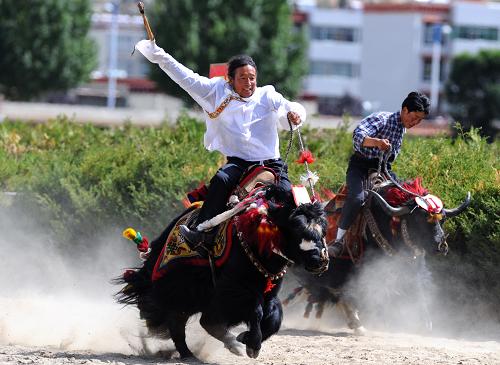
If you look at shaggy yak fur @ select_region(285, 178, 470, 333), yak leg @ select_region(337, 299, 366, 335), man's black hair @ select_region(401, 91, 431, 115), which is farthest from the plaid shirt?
yak leg @ select_region(337, 299, 366, 335)

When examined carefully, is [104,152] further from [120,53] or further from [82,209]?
[120,53]

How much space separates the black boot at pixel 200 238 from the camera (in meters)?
9.24

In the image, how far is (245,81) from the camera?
367 inches

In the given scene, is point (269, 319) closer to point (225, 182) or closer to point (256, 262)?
point (256, 262)

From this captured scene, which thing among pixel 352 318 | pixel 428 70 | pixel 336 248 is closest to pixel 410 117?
pixel 336 248

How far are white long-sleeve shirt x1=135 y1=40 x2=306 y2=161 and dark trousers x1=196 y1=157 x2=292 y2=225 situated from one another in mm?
60

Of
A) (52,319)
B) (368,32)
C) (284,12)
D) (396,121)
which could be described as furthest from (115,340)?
(368,32)

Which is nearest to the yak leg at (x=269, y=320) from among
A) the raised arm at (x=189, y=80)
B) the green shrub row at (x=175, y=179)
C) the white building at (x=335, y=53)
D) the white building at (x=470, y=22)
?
the raised arm at (x=189, y=80)

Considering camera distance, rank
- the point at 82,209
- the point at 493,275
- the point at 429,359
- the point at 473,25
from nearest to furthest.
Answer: the point at 429,359 < the point at 493,275 < the point at 82,209 < the point at 473,25

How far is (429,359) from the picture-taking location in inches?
375

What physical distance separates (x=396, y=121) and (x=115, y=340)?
10.9ft

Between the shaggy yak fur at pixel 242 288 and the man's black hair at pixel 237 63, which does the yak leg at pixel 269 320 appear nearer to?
the shaggy yak fur at pixel 242 288

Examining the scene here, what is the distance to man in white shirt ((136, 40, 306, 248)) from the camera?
367 inches

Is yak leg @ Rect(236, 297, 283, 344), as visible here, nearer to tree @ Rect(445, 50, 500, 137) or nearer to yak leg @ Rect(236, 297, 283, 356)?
yak leg @ Rect(236, 297, 283, 356)
